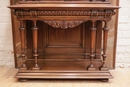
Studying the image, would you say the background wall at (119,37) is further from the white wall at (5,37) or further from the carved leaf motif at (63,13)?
the carved leaf motif at (63,13)

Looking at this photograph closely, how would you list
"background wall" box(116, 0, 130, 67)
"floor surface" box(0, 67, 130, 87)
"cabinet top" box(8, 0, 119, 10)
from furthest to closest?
"background wall" box(116, 0, 130, 67), "floor surface" box(0, 67, 130, 87), "cabinet top" box(8, 0, 119, 10)

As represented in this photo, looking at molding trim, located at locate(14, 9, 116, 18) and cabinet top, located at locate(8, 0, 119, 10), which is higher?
cabinet top, located at locate(8, 0, 119, 10)

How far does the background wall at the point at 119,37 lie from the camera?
216 centimetres

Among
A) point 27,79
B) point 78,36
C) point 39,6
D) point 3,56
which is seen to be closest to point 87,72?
point 78,36

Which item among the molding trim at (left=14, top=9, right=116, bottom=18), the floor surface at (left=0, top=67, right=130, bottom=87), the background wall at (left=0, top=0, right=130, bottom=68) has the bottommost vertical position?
the floor surface at (left=0, top=67, right=130, bottom=87)

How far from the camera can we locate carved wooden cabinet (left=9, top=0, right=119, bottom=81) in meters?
1.70

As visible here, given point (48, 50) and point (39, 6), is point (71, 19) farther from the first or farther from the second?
point (48, 50)

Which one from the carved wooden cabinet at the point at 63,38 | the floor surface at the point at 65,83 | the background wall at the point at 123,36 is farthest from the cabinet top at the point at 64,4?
the floor surface at the point at 65,83

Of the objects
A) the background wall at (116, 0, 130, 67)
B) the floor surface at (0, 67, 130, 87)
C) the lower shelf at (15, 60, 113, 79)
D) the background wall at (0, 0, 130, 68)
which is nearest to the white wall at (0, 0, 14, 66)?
the background wall at (0, 0, 130, 68)

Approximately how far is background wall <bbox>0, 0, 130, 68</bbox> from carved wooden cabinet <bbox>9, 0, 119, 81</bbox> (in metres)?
0.11

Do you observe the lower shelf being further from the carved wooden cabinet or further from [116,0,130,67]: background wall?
[116,0,130,67]: background wall

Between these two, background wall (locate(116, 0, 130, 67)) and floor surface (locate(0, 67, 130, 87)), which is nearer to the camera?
floor surface (locate(0, 67, 130, 87))

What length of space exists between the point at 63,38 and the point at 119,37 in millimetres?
701

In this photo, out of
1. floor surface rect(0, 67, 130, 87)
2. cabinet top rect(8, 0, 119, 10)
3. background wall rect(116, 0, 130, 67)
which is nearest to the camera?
cabinet top rect(8, 0, 119, 10)
